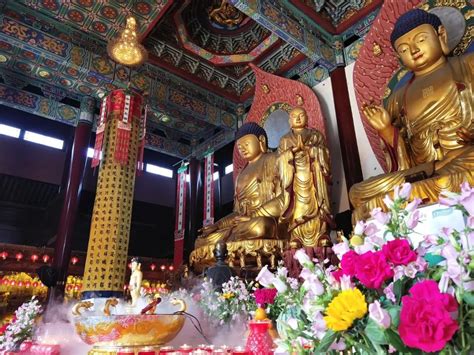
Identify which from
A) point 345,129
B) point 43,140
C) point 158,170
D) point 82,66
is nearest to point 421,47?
point 345,129

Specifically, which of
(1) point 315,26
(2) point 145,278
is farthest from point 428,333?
(2) point 145,278

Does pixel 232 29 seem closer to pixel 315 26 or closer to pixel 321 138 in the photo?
pixel 315 26

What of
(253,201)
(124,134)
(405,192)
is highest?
(124,134)

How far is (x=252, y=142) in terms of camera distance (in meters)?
5.12

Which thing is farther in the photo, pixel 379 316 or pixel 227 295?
pixel 227 295

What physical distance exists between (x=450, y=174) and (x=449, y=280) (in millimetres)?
2478

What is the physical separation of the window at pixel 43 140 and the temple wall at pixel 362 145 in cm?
652

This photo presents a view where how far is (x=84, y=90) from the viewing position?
6.08 m

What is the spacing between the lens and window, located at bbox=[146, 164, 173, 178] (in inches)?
378

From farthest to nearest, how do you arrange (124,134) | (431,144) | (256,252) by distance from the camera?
(124,134), (256,252), (431,144)

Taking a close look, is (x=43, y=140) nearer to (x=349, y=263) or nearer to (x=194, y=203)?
(x=194, y=203)

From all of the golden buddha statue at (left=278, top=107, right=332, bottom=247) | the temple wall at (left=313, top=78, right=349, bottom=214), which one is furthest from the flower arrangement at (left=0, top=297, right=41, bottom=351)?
the temple wall at (left=313, top=78, right=349, bottom=214)

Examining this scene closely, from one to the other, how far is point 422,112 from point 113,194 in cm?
331

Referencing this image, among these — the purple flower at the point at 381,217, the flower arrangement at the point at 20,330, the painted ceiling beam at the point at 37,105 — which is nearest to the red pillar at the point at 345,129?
the flower arrangement at the point at 20,330
